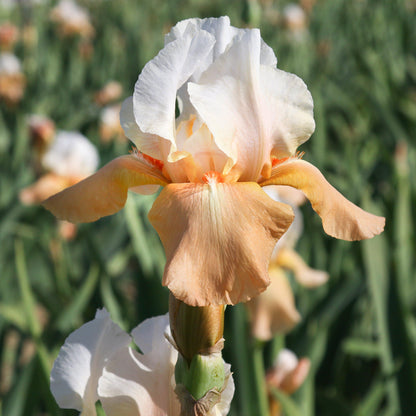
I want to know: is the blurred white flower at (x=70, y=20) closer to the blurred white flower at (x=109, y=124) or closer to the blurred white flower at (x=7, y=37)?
the blurred white flower at (x=7, y=37)

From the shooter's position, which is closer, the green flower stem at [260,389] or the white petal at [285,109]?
the white petal at [285,109]

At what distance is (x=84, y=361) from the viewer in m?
0.52

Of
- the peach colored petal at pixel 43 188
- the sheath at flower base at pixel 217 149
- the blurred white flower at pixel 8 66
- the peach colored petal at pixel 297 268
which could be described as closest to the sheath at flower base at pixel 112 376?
the sheath at flower base at pixel 217 149

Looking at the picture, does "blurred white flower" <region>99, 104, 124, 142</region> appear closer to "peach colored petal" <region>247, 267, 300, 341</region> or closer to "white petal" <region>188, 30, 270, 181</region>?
"peach colored petal" <region>247, 267, 300, 341</region>

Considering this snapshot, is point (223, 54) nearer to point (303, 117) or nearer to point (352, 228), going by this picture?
point (303, 117)

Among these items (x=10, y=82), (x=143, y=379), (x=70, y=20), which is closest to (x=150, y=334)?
(x=143, y=379)

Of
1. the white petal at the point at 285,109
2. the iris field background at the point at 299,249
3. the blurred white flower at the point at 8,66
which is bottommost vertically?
the iris field background at the point at 299,249

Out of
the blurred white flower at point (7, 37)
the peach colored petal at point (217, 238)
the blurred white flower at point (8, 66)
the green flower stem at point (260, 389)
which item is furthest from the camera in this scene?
the blurred white flower at point (7, 37)

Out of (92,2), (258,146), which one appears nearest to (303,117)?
(258,146)

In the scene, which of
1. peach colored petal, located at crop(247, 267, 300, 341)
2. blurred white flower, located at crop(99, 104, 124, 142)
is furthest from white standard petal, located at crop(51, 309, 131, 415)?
blurred white flower, located at crop(99, 104, 124, 142)

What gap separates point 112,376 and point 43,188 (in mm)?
1453

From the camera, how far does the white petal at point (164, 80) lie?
1.64 feet

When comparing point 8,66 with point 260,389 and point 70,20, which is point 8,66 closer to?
point 70,20

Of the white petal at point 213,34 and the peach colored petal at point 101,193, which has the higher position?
the white petal at point 213,34
